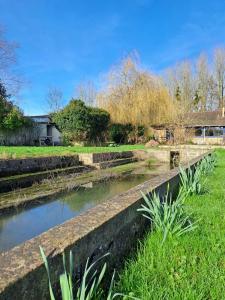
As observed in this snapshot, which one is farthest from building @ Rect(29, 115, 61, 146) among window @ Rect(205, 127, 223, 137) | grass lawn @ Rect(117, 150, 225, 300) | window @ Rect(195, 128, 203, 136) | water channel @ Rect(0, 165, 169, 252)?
grass lawn @ Rect(117, 150, 225, 300)

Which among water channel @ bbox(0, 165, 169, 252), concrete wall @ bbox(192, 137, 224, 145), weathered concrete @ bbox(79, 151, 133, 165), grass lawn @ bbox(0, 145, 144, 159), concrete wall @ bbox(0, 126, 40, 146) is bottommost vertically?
water channel @ bbox(0, 165, 169, 252)

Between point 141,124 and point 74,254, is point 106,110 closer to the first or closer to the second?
point 141,124

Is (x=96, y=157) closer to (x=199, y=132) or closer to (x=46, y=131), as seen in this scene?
(x=46, y=131)

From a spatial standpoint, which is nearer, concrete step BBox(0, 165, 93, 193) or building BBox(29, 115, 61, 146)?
concrete step BBox(0, 165, 93, 193)

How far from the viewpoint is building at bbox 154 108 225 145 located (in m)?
38.5

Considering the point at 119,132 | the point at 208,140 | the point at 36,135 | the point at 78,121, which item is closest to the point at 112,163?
the point at 78,121

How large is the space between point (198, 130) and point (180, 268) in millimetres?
41616

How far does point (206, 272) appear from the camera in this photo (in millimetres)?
3020

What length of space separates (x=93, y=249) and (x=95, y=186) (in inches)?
394

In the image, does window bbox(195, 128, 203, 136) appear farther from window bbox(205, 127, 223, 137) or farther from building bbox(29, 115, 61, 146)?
building bbox(29, 115, 61, 146)

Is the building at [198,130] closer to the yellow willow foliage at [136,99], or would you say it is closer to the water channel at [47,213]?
the yellow willow foliage at [136,99]

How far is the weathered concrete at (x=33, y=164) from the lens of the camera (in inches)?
492

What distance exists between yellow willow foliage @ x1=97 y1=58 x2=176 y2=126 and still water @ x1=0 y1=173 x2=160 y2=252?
80.6ft

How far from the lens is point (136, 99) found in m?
36.9
